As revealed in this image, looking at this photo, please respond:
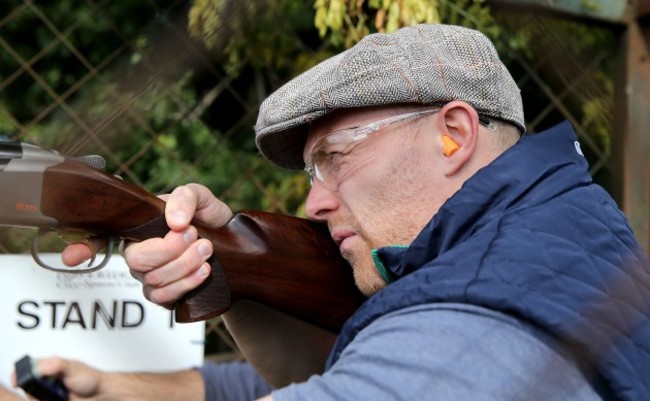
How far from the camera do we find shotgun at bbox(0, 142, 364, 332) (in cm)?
140

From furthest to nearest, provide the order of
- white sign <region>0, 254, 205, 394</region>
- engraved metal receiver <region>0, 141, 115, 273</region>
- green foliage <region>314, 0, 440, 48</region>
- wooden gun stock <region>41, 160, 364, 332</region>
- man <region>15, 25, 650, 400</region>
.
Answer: green foliage <region>314, 0, 440, 48</region> < white sign <region>0, 254, 205, 394</region> < wooden gun stock <region>41, 160, 364, 332</region> < engraved metal receiver <region>0, 141, 115, 273</region> < man <region>15, 25, 650, 400</region>

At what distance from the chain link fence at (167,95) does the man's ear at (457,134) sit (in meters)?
1.15

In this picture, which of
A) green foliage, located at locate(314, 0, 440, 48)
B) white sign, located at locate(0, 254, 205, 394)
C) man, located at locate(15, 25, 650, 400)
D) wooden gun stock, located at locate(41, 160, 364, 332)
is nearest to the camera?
man, located at locate(15, 25, 650, 400)

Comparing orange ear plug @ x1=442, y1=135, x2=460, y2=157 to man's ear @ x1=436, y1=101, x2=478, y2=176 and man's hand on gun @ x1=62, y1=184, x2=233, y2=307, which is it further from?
man's hand on gun @ x1=62, y1=184, x2=233, y2=307

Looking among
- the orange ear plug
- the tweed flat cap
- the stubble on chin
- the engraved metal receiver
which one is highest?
the engraved metal receiver

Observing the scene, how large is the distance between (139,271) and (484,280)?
64 cm

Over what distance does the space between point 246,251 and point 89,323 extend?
638 millimetres

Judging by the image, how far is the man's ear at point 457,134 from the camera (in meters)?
1.39

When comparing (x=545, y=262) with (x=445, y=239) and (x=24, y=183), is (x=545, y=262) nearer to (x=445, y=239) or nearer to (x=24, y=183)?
(x=445, y=239)

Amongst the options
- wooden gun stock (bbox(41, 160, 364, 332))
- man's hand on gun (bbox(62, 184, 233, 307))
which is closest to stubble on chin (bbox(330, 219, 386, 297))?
wooden gun stock (bbox(41, 160, 364, 332))

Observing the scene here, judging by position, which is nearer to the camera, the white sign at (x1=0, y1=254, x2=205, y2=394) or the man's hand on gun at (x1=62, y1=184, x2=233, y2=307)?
the man's hand on gun at (x1=62, y1=184, x2=233, y2=307)

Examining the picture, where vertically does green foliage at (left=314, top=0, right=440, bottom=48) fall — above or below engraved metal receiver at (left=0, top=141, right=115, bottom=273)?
below

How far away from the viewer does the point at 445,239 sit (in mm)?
1255

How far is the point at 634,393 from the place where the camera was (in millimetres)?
1066
